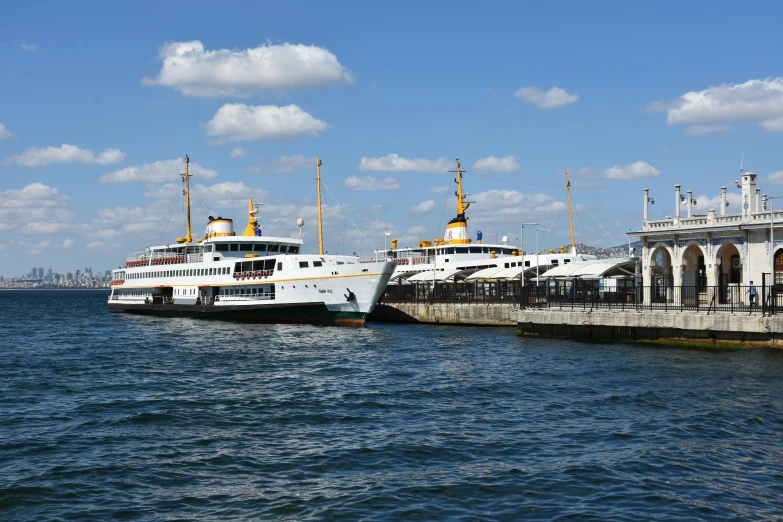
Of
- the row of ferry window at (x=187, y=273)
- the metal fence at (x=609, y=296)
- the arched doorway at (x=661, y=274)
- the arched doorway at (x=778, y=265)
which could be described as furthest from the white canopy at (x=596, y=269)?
the row of ferry window at (x=187, y=273)

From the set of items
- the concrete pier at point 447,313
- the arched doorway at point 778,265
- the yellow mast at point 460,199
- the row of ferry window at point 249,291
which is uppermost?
the yellow mast at point 460,199

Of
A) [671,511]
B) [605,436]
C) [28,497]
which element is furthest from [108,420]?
[671,511]

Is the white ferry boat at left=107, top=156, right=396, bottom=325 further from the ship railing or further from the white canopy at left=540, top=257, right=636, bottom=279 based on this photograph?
the white canopy at left=540, top=257, right=636, bottom=279

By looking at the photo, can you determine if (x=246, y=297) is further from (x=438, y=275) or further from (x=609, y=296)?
(x=609, y=296)

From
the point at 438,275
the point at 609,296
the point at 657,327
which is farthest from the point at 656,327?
the point at 438,275

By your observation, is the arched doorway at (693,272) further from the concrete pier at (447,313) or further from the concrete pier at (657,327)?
the concrete pier at (447,313)

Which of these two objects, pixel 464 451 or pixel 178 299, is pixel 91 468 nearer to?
pixel 464 451

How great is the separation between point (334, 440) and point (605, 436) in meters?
6.19

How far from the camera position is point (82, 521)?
39.1ft

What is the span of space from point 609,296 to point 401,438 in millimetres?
23786

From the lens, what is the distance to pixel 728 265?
41.3 metres

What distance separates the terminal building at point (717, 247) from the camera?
36.3 meters

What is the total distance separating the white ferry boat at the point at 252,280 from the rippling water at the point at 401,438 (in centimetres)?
1807

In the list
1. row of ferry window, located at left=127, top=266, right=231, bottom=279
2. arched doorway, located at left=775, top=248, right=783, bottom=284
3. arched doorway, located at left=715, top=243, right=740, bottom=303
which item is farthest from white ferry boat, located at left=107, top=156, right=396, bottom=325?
arched doorway, located at left=775, top=248, right=783, bottom=284
